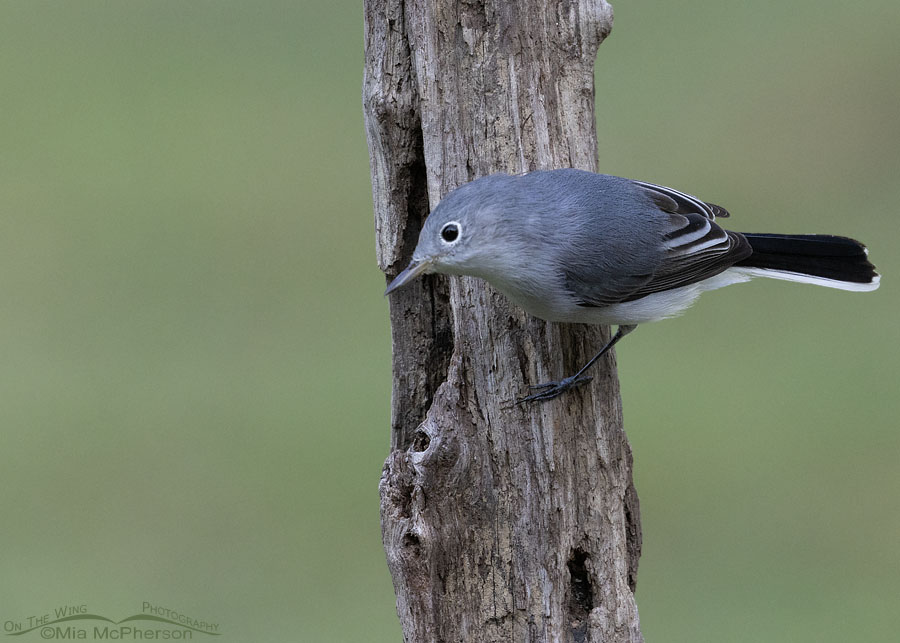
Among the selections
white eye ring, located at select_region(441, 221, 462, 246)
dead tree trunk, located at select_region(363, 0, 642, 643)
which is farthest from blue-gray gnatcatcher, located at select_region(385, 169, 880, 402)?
dead tree trunk, located at select_region(363, 0, 642, 643)

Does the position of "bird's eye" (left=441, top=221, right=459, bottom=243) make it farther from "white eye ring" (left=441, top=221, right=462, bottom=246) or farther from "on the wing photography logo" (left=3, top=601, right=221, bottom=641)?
"on the wing photography logo" (left=3, top=601, right=221, bottom=641)

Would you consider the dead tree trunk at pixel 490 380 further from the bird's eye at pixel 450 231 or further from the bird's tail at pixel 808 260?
the bird's tail at pixel 808 260

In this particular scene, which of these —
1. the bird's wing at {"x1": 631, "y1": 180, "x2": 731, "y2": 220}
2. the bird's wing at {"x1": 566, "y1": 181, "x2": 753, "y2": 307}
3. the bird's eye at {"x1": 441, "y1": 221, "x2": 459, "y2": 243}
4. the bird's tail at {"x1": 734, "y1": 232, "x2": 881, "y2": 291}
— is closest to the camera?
the bird's eye at {"x1": 441, "y1": 221, "x2": 459, "y2": 243}

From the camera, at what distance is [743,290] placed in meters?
7.08

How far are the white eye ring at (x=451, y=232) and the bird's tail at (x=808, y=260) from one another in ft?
3.47

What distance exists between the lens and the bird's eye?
247 centimetres

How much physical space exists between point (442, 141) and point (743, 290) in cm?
474

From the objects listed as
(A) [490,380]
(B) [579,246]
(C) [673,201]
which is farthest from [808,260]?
(A) [490,380]

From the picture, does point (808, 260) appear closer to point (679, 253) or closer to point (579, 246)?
point (679, 253)

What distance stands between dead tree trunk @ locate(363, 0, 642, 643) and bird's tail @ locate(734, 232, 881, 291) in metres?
0.58

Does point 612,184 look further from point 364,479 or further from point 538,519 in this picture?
point 364,479

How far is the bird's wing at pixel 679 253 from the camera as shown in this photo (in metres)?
2.69

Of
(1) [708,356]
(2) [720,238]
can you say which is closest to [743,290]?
(1) [708,356]

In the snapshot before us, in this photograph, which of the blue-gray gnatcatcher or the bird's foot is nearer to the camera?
the blue-gray gnatcatcher
